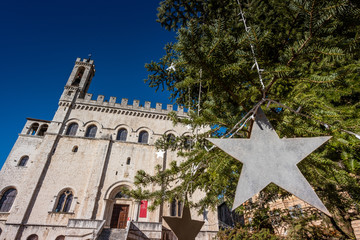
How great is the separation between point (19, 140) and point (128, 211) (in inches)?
514

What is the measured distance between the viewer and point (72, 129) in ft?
59.9

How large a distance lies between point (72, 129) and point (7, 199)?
7.45 meters

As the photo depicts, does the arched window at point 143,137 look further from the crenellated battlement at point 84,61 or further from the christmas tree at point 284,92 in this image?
the christmas tree at point 284,92

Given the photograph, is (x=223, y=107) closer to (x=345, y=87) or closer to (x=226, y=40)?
(x=226, y=40)

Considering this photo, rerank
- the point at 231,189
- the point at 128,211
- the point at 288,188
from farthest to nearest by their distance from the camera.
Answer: the point at 128,211, the point at 231,189, the point at 288,188

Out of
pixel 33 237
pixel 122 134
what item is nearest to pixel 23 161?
pixel 33 237

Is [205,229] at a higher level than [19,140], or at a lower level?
lower

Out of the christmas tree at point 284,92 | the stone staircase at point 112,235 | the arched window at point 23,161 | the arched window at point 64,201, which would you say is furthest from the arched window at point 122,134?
the christmas tree at point 284,92

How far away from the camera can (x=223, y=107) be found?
2.91 m

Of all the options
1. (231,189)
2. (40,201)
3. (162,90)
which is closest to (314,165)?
(231,189)

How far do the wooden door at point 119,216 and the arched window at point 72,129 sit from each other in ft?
27.9

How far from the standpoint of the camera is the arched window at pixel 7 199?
48.1 ft

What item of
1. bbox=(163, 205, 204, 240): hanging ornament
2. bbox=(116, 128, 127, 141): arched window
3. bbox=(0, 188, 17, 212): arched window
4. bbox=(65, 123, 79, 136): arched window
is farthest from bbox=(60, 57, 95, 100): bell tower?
bbox=(163, 205, 204, 240): hanging ornament

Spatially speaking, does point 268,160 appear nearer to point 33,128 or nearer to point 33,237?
point 33,237
